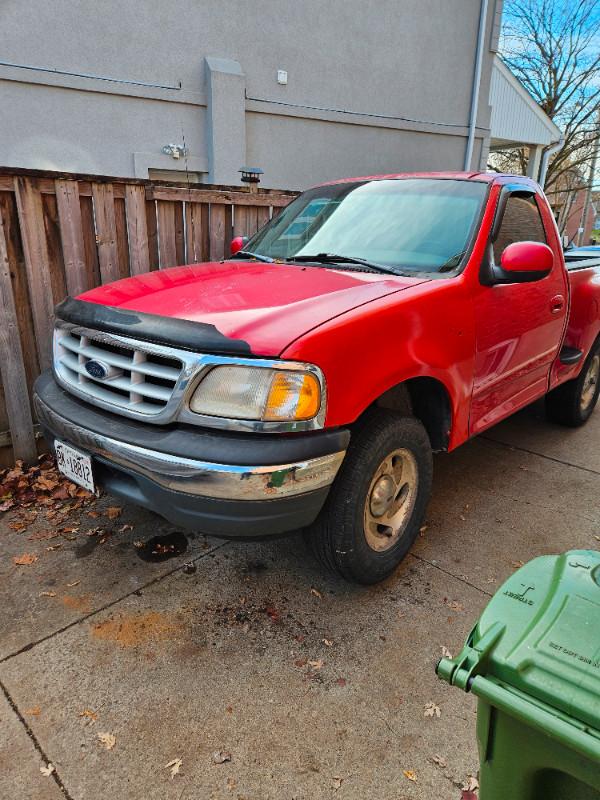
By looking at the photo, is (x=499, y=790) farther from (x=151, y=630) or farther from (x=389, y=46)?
(x=389, y=46)

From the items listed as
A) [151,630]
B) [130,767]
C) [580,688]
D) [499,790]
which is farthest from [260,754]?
[580,688]

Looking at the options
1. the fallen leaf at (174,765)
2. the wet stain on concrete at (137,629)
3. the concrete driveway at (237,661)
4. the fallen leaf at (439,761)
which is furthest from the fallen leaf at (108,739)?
the fallen leaf at (439,761)

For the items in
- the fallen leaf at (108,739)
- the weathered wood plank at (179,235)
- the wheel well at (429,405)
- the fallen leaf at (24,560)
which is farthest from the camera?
the weathered wood plank at (179,235)

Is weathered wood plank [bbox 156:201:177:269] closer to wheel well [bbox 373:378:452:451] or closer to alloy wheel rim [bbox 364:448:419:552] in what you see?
wheel well [bbox 373:378:452:451]

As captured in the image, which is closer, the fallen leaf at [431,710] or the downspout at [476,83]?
the fallen leaf at [431,710]

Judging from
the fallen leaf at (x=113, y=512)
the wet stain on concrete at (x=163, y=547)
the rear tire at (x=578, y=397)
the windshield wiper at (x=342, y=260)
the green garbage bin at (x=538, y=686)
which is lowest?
the fallen leaf at (x=113, y=512)

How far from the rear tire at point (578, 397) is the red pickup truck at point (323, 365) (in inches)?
51.8

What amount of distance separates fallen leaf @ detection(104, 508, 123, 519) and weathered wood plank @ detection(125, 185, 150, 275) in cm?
179

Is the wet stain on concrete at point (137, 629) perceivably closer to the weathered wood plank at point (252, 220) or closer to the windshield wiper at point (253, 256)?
the windshield wiper at point (253, 256)

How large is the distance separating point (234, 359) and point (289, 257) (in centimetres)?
138

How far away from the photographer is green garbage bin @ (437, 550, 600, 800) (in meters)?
0.90

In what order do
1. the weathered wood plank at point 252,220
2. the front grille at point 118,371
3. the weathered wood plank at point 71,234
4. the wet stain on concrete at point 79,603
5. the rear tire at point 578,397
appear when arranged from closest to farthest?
1. the front grille at point 118,371
2. the wet stain on concrete at point 79,603
3. the weathered wood plank at point 71,234
4. the rear tire at point 578,397
5. the weathered wood plank at point 252,220

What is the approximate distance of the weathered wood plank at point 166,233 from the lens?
4.22 m

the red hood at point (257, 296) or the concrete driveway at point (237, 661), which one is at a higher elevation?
the red hood at point (257, 296)
